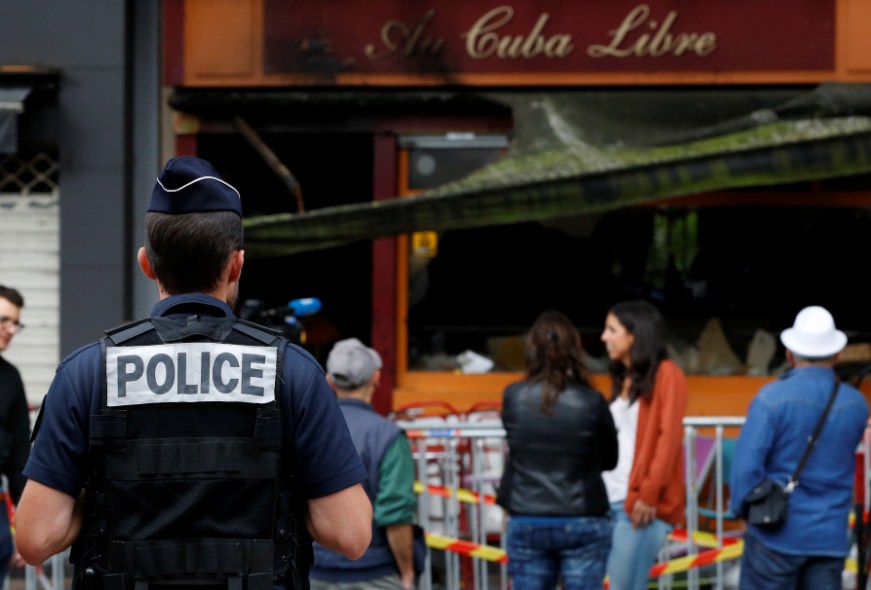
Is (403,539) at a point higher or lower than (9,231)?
lower

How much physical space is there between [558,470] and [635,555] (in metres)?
0.90

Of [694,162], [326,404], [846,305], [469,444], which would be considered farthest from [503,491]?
[846,305]

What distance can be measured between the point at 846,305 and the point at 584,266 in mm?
2155

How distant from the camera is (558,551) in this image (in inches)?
265

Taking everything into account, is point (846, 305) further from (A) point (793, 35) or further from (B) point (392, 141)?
(B) point (392, 141)

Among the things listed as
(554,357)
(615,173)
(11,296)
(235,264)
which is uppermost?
(615,173)

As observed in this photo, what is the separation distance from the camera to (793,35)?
11.1m

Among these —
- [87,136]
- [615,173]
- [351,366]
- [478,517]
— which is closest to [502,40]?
[615,173]

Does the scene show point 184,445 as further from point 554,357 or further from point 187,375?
point 554,357

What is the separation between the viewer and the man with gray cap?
5.80 m

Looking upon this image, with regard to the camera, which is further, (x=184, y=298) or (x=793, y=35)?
(x=793, y=35)

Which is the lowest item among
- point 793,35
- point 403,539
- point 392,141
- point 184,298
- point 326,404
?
point 403,539

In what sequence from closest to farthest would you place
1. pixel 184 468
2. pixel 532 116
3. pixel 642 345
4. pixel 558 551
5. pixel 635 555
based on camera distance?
pixel 184 468 < pixel 558 551 < pixel 635 555 < pixel 642 345 < pixel 532 116

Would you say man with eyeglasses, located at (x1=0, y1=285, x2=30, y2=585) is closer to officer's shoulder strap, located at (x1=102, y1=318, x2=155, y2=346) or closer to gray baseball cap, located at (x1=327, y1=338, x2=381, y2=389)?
gray baseball cap, located at (x1=327, y1=338, x2=381, y2=389)
